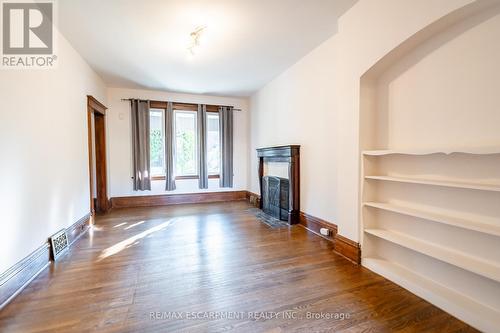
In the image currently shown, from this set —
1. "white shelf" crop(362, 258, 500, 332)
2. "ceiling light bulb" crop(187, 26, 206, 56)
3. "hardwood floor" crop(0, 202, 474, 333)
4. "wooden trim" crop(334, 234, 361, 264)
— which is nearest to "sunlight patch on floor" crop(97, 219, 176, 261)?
"hardwood floor" crop(0, 202, 474, 333)

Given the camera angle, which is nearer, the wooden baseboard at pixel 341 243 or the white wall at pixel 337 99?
the white wall at pixel 337 99

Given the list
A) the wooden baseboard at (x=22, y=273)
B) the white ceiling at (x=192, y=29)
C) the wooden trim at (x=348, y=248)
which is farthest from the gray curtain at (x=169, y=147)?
the wooden trim at (x=348, y=248)

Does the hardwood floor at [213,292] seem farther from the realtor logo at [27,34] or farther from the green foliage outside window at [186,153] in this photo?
the green foliage outside window at [186,153]

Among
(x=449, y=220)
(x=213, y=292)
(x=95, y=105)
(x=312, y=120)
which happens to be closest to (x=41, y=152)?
(x=95, y=105)

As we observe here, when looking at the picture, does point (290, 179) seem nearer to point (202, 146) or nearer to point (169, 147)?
point (202, 146)

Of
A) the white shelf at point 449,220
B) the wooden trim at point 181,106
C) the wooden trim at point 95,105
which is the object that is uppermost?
the wooden trim at point 181,106

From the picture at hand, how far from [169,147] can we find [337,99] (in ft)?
12.5

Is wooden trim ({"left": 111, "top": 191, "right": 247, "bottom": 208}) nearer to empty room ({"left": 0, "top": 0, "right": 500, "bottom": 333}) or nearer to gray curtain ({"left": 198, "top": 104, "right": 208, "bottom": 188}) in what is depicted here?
gray curtain ({"left": 198, "top": 104, "right": 208, "bottom": 188})

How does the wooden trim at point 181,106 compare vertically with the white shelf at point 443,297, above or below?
above

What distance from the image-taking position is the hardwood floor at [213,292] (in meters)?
1.52

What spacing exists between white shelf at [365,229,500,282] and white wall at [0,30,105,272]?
10.4 feet

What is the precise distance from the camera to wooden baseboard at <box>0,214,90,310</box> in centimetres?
175

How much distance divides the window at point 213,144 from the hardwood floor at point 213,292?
291cm

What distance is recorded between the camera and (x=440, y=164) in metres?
1.81
